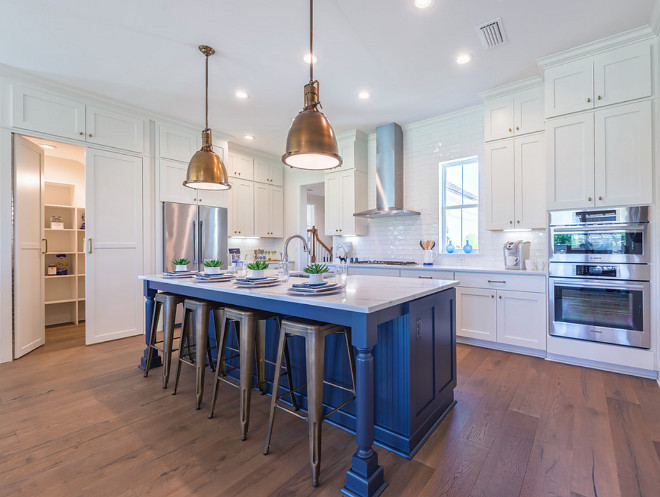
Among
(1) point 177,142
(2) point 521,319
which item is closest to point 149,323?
(1) point 177,142

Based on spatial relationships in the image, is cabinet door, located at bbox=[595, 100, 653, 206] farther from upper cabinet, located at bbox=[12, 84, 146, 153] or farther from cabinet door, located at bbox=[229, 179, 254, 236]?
upper cabinet, located at bbox=[12, 84, 146, 153]

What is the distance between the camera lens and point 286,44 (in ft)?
9.62

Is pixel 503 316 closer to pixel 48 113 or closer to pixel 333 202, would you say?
pixel 333 202

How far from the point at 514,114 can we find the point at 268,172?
4261 millimetres

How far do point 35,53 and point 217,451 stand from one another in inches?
151

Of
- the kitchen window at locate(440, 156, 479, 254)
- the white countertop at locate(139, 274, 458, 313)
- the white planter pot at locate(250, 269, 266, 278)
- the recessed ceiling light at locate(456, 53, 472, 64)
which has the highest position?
the recessed ceiling light at locate(456, 53, 472, 64)

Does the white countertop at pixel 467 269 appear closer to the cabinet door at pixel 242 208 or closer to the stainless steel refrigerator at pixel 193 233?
the stainless steel refrigerator at pixel 193 233

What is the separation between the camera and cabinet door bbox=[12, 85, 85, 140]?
11.1ft

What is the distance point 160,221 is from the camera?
14.7 feet

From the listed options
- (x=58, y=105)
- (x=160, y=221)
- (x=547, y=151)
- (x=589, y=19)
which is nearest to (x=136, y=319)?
(x=160, y=221)

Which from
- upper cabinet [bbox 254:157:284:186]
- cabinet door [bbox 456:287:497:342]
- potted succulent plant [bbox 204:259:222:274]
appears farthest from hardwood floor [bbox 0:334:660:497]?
upper cabinet [bbox 254:157:284:186]

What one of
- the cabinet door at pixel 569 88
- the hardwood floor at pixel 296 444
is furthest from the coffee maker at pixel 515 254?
the cabinet door at pixel 569 88

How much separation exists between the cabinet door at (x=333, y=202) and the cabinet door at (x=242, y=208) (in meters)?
1.51

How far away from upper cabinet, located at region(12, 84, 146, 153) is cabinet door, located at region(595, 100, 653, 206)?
5.20 m
